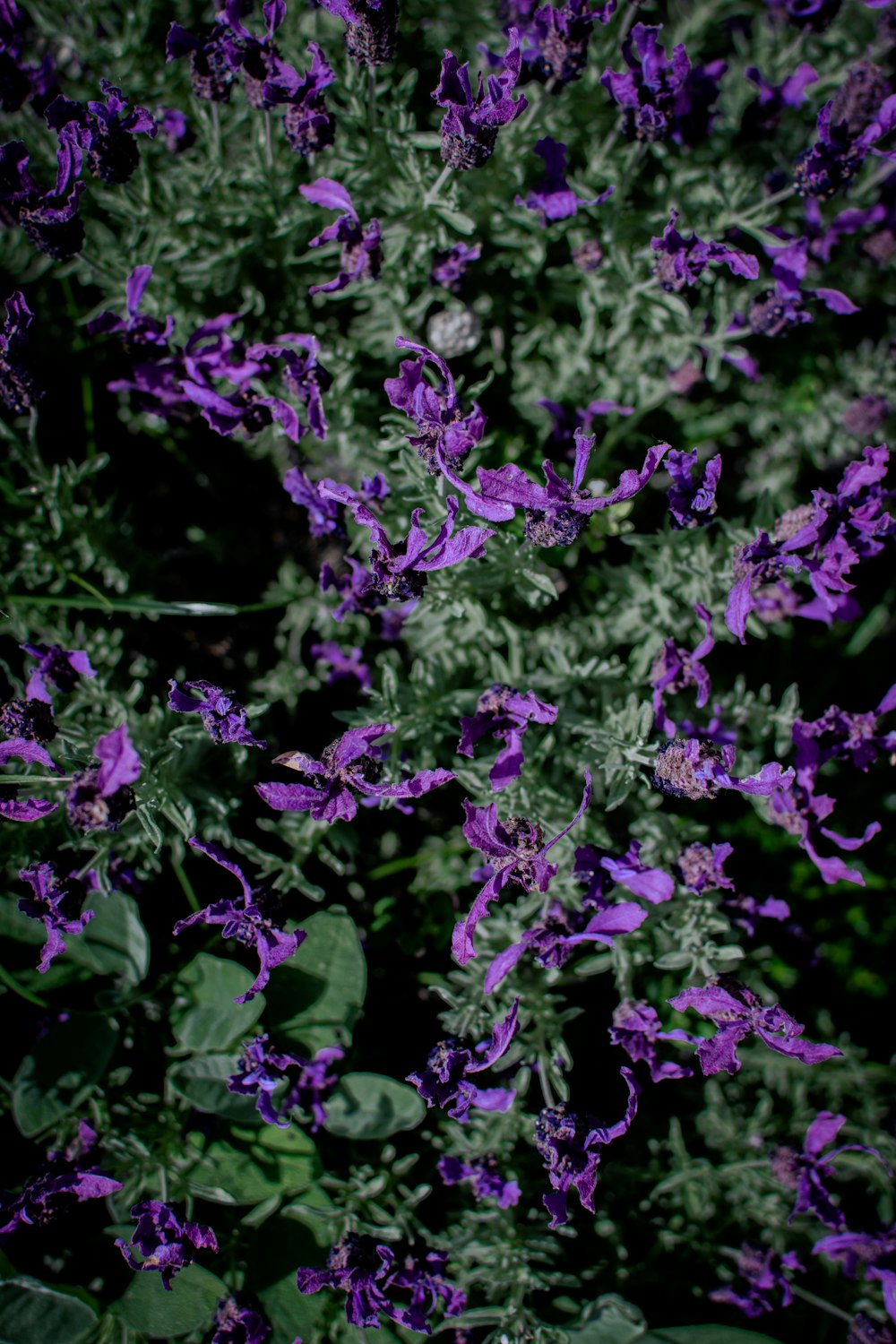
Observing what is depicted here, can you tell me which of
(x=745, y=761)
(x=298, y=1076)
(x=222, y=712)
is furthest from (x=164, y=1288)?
(x=745, y=761)

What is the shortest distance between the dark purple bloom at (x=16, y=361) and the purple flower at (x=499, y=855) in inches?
67.1

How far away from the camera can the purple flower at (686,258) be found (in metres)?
2.43

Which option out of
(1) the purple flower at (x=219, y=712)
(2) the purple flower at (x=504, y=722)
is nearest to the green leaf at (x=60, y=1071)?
(1) the purple flower at (x=219, y=712)

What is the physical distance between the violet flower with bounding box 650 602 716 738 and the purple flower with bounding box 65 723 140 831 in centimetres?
142

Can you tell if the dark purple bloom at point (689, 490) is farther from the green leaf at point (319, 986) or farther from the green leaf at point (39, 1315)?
the green leaf at point (39, 1315)

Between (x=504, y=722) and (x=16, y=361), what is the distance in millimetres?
1706

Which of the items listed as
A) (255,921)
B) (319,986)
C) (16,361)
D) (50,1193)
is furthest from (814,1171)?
(16,361)

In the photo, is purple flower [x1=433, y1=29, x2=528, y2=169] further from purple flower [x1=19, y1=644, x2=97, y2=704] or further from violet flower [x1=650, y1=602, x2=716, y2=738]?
purple flower [x1=19, y1=644, x2=97, y2=704]

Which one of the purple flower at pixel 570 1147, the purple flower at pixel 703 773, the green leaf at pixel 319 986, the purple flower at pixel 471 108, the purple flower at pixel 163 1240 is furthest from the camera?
the green leaf at pixel 319 986

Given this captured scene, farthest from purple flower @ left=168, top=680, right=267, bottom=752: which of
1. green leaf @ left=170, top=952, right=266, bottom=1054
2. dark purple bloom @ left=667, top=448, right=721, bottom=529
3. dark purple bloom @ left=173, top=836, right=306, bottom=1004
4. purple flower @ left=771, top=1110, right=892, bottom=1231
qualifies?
purple flower @ left=771, top=1110, right=892, bottom=1231

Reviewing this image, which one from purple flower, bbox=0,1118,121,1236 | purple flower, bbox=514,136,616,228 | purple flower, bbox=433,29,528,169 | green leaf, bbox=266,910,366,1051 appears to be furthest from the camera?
green leaf, bbox=266,910,366,1051

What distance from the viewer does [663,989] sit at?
3.22 m

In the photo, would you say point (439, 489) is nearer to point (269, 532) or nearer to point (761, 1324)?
point (269, 532)

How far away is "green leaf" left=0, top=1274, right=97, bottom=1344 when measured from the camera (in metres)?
2.54
